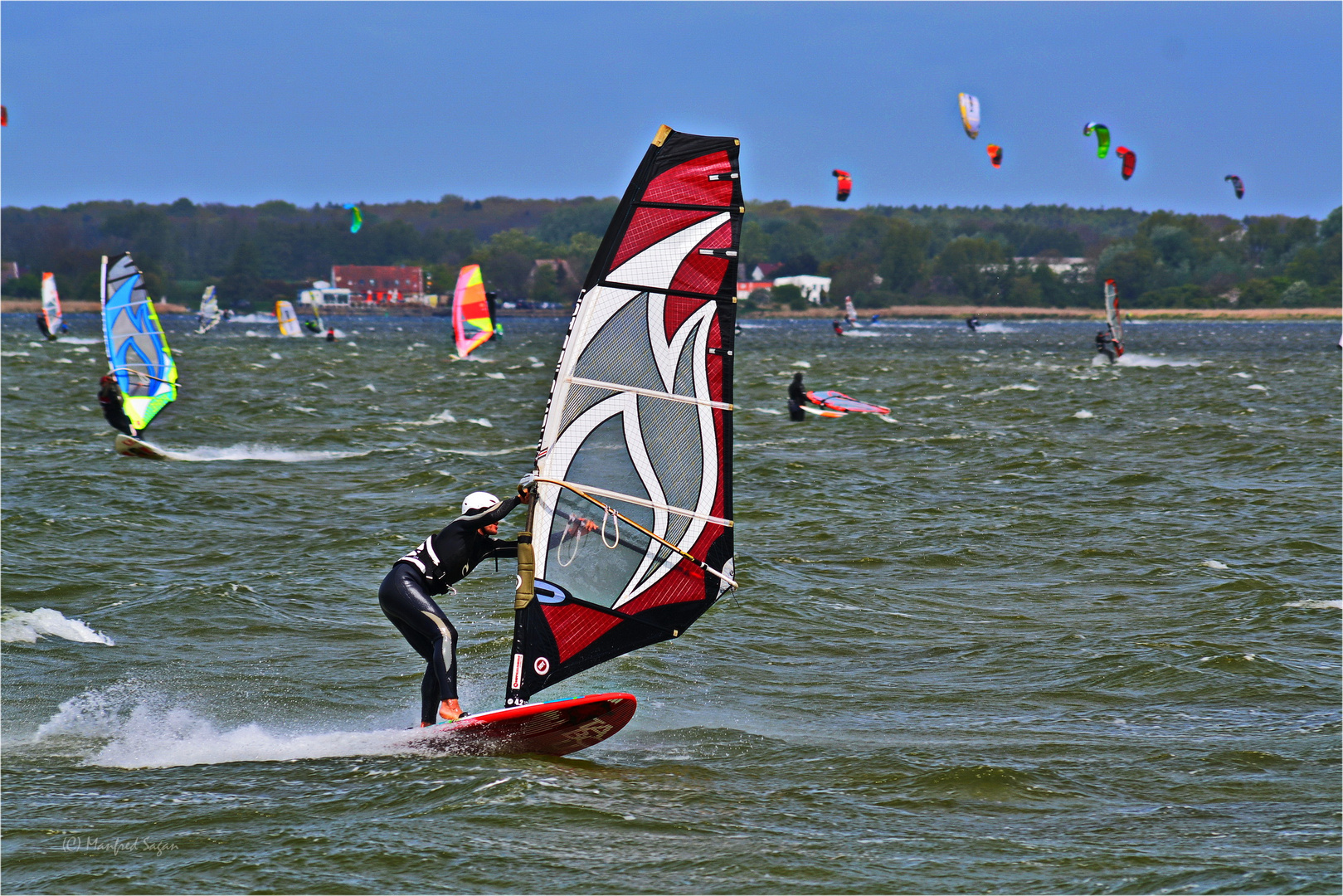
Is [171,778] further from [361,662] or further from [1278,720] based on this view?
[1278,720]

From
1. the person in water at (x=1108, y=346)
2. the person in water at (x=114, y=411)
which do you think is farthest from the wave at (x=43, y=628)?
the person in water at (x=1108, y=346)

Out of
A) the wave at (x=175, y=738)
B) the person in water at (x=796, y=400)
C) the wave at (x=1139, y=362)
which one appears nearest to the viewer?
the wave at (x=175, y=738)

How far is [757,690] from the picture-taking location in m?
8.70

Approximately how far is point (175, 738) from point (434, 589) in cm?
182

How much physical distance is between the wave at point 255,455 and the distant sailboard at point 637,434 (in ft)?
45.3

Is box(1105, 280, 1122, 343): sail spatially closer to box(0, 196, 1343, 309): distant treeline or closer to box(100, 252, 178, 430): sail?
box(100, 252, 178, 430): sail

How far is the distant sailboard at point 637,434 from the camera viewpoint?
6566 mm

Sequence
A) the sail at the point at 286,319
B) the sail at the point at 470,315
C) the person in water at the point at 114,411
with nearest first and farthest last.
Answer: the person in water at the point at 114,411
the sail at the point at 470,315
the sail at the point at 286,319

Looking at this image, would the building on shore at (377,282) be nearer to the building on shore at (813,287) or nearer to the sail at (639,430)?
the building on shore at (813,287)

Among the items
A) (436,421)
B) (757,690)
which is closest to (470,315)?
(436,421)

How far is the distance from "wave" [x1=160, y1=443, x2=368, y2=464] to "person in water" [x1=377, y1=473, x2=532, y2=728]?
1340cm

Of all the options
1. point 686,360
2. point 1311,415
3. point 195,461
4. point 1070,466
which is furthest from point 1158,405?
point 686,360

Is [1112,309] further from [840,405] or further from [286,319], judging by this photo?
[286,319]

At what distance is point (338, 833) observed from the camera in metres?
5.84
